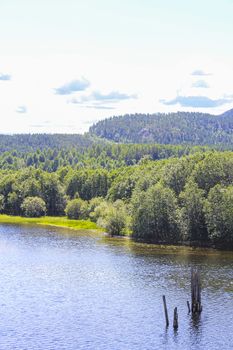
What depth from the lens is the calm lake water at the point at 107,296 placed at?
63438 mm

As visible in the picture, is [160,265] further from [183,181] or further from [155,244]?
[183,181]

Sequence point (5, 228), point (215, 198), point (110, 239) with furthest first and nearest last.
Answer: point (5, 228), point (110, 239), point (215, 198)

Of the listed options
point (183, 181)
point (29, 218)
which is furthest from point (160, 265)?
point (29, 218)

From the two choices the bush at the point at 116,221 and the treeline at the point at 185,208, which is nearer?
the treeline at the point at 185,208

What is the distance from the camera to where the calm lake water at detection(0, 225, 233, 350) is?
63438 millimetres

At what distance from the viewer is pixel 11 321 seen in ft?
225

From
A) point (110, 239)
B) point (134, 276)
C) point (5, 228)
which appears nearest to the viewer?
point (134, 276)

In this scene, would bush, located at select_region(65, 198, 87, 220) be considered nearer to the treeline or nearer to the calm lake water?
the treeline

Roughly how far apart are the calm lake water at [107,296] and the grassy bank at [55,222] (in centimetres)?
3704

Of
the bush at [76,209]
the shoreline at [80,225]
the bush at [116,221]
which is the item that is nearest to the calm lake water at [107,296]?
the shoreline at [80,225]

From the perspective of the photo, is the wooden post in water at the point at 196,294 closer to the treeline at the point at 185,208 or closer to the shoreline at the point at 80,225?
the shoreline at the point at 80,225

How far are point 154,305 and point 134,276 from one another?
1765 cm

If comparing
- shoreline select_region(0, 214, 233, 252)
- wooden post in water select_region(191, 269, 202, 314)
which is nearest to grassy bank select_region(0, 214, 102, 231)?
shoreline select_region(0, 214, 233, 252)

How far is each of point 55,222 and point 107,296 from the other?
103 meters
